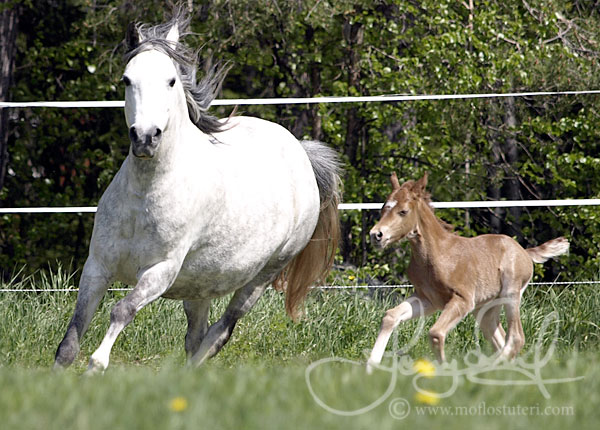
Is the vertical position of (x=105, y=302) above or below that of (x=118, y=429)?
below

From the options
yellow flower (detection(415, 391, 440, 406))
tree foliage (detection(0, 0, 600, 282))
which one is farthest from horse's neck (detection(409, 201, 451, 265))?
tree foliage (detection(0, 0, 600, 282))

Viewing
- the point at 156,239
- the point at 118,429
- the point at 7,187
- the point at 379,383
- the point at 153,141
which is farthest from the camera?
the point at 7,187

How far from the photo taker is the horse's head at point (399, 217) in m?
5.50

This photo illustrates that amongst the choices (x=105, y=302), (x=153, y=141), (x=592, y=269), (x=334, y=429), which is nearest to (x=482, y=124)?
(x=592, y=269)

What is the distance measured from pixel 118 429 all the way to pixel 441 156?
27.2 ft

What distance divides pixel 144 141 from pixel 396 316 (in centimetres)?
196

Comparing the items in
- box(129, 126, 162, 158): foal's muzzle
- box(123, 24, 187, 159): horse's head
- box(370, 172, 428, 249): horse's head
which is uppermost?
box(123, 24, 187, 159): horse's head

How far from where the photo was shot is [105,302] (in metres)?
7.16

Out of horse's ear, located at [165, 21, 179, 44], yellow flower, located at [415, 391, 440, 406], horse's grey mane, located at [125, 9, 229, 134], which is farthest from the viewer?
horse's ear, located at [165, 21, 179, 44]

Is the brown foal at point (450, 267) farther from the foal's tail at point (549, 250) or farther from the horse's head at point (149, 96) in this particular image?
the horse's head at point (149, 96)

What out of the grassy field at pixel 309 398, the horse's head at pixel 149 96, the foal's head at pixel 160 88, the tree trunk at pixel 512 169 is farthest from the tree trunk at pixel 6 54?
the grassy field at pixel 309 398

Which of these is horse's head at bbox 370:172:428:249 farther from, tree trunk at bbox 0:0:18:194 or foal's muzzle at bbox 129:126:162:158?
tree trunk at bbox 0:0:18:194

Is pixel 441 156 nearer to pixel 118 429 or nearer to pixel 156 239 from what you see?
pixel 156 239

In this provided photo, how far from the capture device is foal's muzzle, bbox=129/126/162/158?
4098mm
